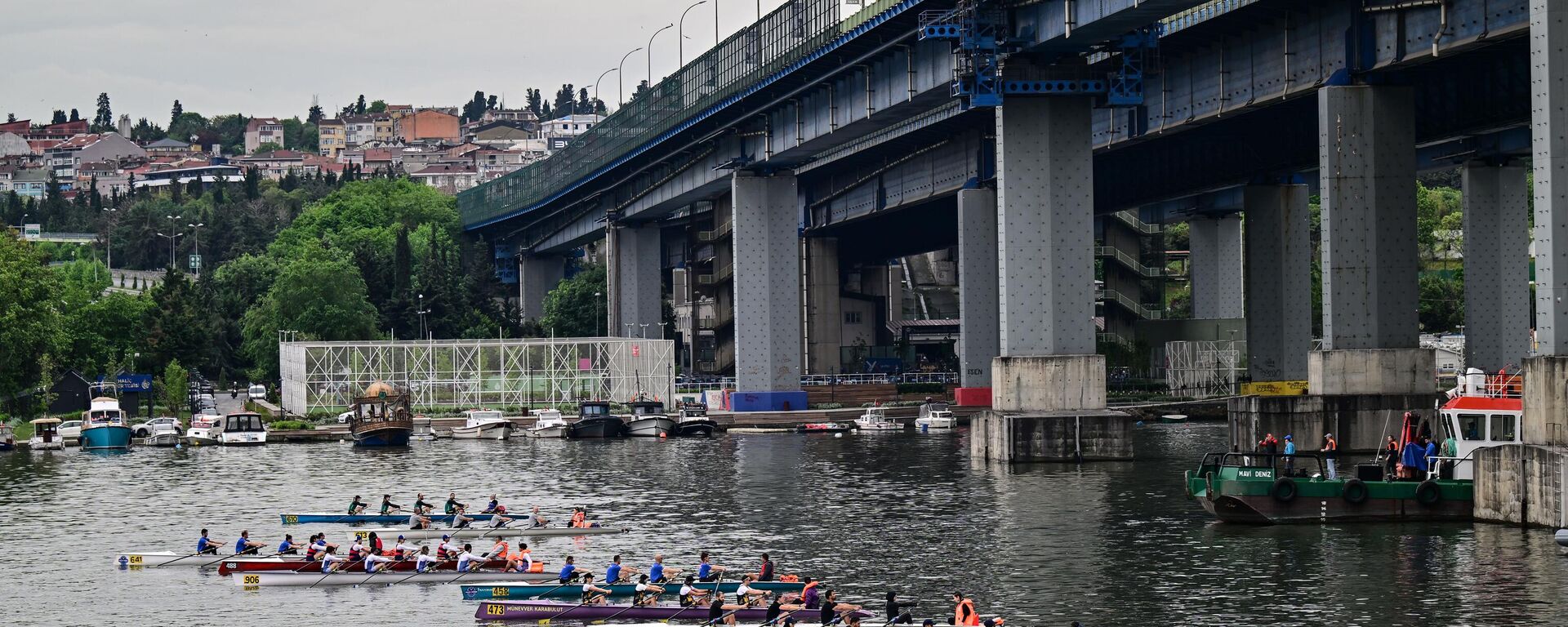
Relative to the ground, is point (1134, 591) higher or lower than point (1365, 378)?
lower

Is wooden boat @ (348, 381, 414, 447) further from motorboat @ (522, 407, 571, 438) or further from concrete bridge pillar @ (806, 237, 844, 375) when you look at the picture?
concrete bridge pillar @ (806, 237, 844, 375)

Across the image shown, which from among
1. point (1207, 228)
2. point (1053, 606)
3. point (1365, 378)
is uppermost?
point (1207, 228)

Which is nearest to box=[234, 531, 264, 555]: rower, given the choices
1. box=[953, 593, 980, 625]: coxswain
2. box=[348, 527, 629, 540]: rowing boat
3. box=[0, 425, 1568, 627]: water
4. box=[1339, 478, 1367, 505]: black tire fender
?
box=[0, 425, 1568, 627]: water

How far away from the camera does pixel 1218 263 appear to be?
143 metres

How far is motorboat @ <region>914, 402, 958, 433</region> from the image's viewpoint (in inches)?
4774

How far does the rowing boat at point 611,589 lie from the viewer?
48.6m

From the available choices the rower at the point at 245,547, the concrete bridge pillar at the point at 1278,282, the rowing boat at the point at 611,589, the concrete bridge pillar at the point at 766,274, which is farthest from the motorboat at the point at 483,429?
the rowing boat at the point at 611,589

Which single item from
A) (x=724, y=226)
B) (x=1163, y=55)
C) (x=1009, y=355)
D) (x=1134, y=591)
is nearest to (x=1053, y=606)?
(x=1134, y=591)

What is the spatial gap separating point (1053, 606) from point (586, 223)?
478 ft

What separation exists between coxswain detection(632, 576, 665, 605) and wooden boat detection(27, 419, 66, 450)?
8249cm

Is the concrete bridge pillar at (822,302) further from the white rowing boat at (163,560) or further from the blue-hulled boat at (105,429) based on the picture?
the white rowing boat at (163,560)

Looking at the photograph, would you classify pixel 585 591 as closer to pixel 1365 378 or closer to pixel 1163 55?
→ pixel 1365 378

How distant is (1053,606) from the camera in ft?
153

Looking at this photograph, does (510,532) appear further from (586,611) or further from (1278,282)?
(1278,282)
